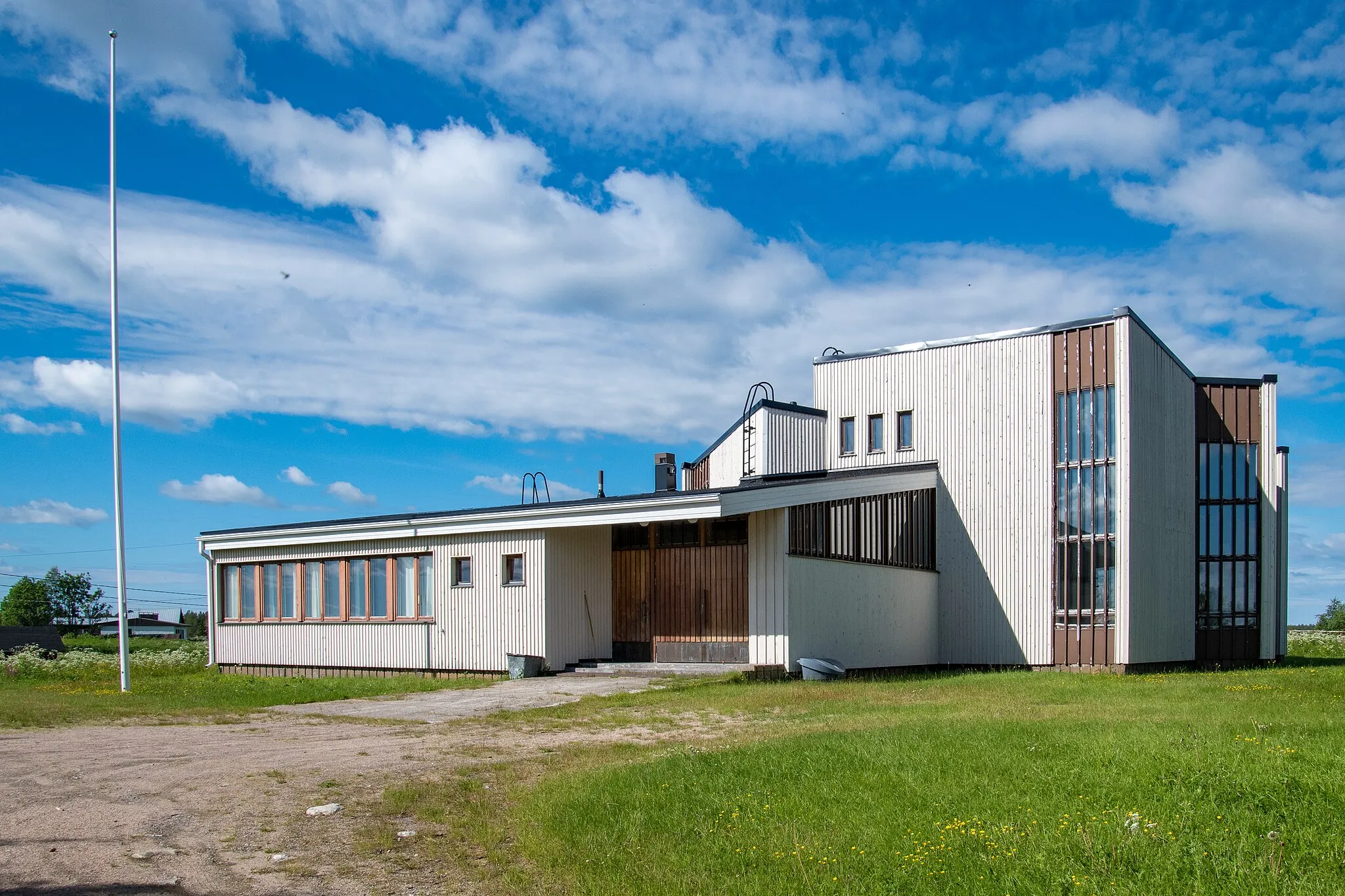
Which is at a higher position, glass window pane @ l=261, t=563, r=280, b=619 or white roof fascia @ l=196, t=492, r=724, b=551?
white roof fascia @ l=196, t=492, r=724, b=551

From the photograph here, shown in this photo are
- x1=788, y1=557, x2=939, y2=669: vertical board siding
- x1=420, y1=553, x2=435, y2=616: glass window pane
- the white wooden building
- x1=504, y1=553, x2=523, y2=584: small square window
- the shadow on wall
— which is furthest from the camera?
the shadow on wall

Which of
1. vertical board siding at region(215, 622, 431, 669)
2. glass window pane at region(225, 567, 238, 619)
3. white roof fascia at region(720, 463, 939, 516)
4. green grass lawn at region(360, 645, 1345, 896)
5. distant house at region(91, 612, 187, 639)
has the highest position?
white roof fascia at region(720, 463, 939, 516)

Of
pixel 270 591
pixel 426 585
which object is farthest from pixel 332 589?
pixel 426 585

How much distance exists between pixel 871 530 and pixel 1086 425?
230 inches

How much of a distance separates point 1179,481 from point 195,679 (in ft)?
78.3

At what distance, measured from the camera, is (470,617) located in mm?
22203

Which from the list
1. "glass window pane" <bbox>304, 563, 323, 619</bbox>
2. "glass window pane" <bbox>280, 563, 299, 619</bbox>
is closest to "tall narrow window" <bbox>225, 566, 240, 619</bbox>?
"glass window pane" <bbox>280, 563, 299, 619</bbox>

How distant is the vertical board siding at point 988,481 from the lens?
85.5 feet

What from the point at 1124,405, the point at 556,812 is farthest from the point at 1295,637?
the point at 556,812

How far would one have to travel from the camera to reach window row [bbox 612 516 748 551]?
21.2 m

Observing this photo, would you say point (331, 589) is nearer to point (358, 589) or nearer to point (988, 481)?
point (358, 589)

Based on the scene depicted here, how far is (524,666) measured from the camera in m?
20.8

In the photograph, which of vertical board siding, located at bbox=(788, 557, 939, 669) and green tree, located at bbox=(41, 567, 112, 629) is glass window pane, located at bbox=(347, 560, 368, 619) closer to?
vertical board siding, located at bbox=(788, 557, 939, 669)

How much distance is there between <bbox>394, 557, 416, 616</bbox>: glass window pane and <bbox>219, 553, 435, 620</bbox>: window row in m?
0.01
